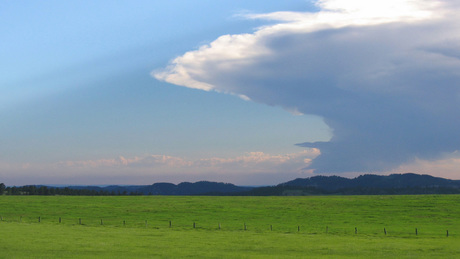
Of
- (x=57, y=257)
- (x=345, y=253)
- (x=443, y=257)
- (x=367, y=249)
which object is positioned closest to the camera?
(x=57, y=257)

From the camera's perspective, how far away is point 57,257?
41938mm

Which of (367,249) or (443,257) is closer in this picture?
(443,257)

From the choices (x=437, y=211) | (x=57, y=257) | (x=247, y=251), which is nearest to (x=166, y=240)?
(x=247, y=251)

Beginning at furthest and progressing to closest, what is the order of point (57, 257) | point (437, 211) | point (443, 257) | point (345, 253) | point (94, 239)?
point (437, 211) < point (94, 239) < point (345, 253) < point (443, 257) < point (57, 257)

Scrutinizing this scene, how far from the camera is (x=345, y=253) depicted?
48781 mm

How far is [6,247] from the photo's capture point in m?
47.2

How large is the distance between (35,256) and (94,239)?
15107 millimetres

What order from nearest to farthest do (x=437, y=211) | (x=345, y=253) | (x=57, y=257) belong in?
(x=57, y=257) < (x=345, y=253) < (x=437, y=211)

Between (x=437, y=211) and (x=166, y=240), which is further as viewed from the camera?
(x=437, y=211)

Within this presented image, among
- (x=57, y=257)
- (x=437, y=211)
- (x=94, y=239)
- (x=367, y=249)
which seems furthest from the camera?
(x=437, y=211)

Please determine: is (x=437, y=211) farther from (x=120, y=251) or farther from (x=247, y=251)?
(x=120, y=251)

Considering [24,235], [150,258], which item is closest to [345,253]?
[150,258]

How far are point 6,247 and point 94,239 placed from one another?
1156 centimetres

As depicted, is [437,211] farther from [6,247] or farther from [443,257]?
[6,247]
